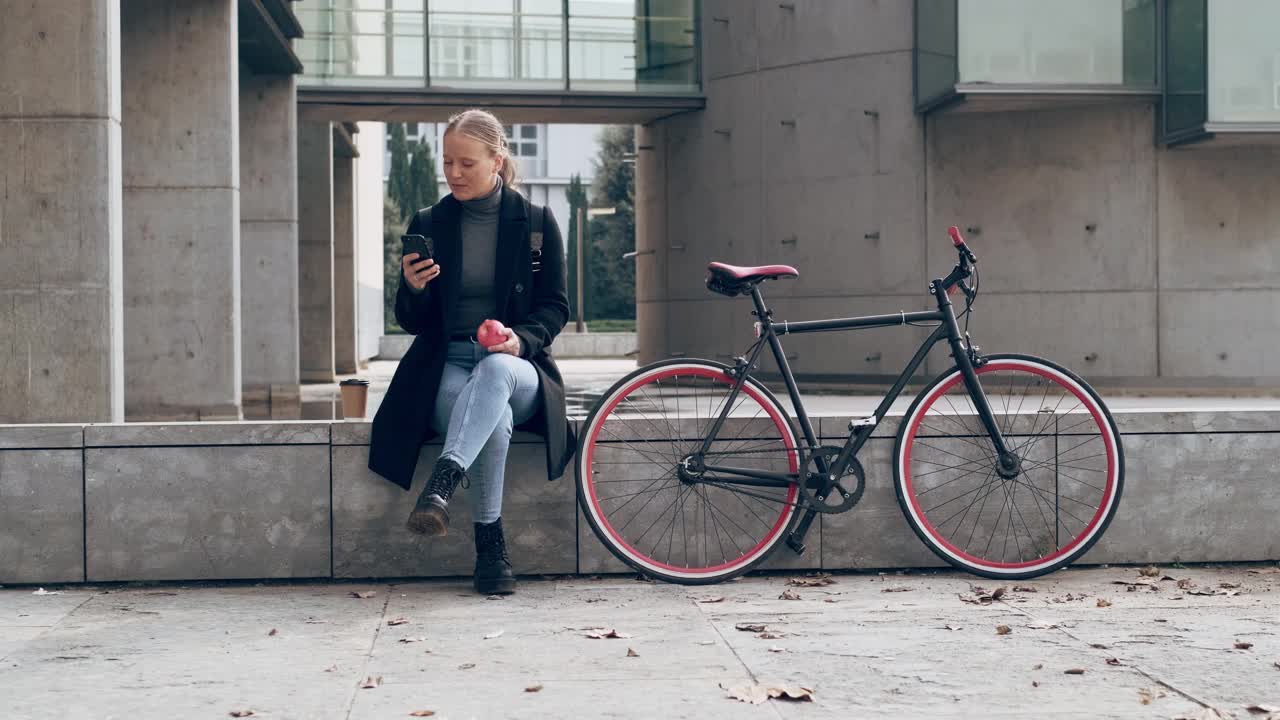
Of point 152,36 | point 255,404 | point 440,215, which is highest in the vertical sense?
point 152,36

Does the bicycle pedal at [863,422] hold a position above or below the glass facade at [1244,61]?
below

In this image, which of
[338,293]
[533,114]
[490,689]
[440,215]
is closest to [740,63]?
[533,114]

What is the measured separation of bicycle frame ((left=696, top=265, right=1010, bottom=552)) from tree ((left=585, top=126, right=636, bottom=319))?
176 ft

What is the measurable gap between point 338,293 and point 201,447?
78.8 feet

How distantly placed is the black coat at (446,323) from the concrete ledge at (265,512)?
193 millimetres

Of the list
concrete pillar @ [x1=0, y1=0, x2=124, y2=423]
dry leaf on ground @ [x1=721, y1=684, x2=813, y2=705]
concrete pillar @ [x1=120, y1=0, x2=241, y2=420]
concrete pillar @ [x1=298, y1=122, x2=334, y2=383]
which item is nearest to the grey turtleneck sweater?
dry leaf on ground @ [x1=721, y1=684, x2=813, y2=705]

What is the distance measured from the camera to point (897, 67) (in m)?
17.9

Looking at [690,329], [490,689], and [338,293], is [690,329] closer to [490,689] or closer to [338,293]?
[338,293]

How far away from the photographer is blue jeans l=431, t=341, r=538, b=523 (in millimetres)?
4656

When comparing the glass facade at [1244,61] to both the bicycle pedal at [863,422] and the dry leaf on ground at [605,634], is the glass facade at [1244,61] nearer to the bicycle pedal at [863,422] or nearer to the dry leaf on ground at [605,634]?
the bicycle pedal at [863,422]

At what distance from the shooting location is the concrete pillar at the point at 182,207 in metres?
12.6

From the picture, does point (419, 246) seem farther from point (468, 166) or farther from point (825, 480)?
point (825, 480)

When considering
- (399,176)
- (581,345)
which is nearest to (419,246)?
(581,345)

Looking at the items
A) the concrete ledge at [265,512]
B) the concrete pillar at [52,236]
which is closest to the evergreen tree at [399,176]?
the concrete pillar at [52,236]
